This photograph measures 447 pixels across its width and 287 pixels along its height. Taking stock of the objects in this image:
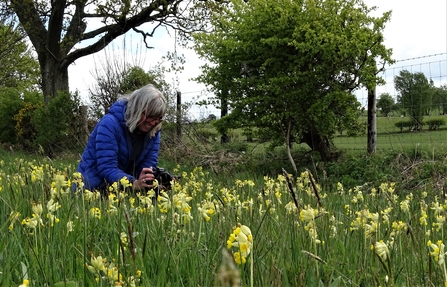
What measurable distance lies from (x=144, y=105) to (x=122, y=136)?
0.52 m

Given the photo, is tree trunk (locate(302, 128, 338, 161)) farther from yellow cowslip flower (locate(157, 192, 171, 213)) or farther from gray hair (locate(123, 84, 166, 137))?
yellow cowslip flower (locate(157, 192, 171, 213))

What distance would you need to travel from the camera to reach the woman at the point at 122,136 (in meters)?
4.66

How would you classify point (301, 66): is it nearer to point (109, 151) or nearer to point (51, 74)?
point (109, 151)

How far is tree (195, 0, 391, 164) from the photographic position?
7789mm

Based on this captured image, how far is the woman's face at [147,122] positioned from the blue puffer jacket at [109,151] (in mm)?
203

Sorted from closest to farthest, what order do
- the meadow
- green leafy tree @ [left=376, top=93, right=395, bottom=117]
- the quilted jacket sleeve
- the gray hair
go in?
1. the meadow
2. the gray hair
3. the quilted jacket sleeve
4. green leafy tree @ [left=376, top=93, right=395, bottom=117]

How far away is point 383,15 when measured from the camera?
7.96m

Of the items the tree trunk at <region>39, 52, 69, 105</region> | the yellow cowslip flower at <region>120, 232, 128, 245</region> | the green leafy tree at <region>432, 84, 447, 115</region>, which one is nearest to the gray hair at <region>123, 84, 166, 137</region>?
the yellow cowslip flower at <region>120, 232, 128, 245</region>

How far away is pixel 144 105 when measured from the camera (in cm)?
462

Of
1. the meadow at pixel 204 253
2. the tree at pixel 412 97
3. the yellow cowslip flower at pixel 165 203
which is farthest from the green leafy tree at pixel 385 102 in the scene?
the yellow cowslip flower at pixel 165 203

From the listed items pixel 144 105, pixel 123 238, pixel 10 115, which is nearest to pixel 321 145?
pixel 144 105

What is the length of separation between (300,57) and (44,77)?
518 inches

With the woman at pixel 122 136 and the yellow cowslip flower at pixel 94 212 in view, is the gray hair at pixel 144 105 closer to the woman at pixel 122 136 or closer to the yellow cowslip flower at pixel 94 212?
the woman at pixel 122 136

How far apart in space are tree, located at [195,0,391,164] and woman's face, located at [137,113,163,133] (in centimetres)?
361
